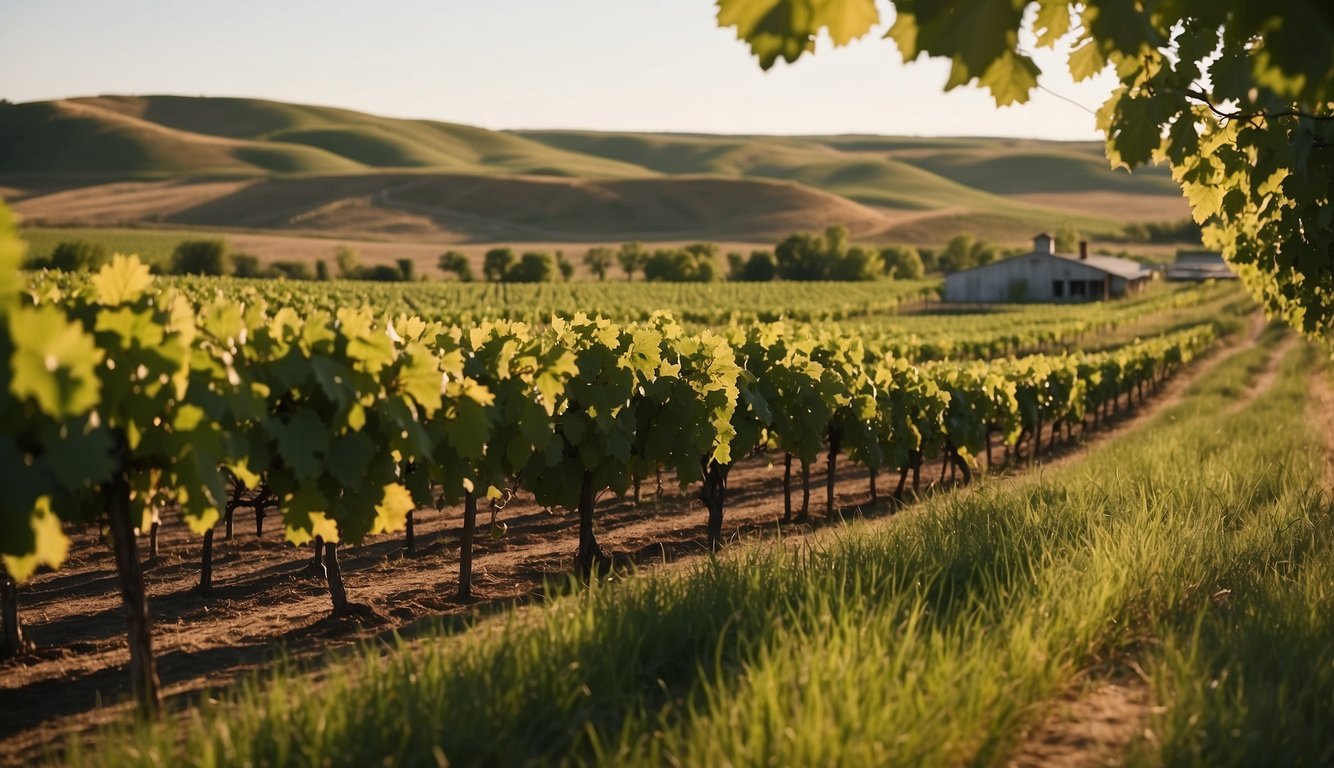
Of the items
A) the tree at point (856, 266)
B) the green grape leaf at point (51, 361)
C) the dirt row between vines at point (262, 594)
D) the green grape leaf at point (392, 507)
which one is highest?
the tree at point (856, 266)

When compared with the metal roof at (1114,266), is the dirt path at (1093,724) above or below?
below

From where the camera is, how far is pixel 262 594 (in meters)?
9.54

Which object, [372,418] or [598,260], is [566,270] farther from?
[372,418]

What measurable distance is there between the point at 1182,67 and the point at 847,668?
10.1 feet

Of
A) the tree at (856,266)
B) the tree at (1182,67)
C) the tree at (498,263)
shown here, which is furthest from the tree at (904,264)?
the tree at (1182,67)

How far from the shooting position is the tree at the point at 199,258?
9006cm

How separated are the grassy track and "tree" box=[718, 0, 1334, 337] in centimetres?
195

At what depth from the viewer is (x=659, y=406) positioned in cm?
1088

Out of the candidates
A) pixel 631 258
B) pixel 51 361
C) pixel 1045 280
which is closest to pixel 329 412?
pixel 51 361

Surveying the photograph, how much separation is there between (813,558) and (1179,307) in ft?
250

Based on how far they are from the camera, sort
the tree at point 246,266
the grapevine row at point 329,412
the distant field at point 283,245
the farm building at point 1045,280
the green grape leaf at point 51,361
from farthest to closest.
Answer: the distant field at point 283,245 → the tree at point 246,266 → the farm building at point 1045,280 → the grapevine row at point 329,412 → the green grape leaf at point 51,361

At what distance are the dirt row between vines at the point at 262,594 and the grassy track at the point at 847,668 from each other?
49 cm

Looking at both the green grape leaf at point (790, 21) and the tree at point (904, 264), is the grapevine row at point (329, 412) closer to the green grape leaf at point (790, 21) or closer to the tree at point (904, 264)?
the green grape leaf at point (790, 21)

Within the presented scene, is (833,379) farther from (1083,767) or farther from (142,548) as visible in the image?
(1083,767)
